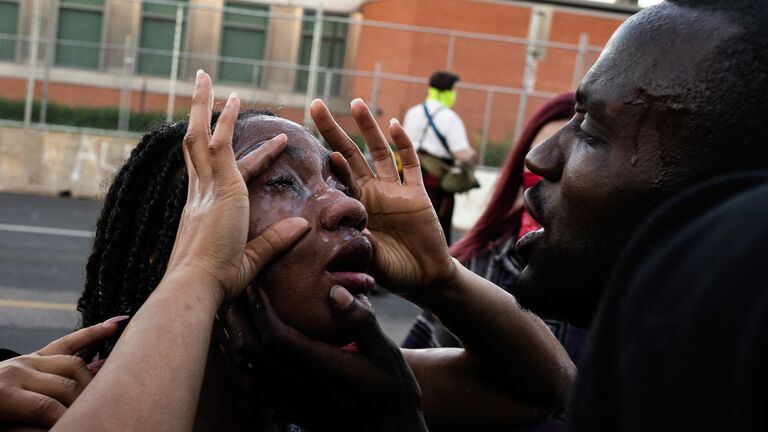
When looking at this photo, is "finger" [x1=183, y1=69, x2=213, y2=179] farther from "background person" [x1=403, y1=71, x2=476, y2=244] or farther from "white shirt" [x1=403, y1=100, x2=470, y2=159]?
"white shirt" [x1=403, y1=100, x2=470, y2=159]

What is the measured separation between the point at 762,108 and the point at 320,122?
4.04 ft

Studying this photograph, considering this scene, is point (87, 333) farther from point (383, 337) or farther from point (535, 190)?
point (535, 190)

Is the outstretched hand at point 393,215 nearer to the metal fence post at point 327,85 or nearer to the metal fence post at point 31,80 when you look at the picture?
the metal fence post at point 327,85

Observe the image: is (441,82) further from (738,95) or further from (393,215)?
(738,95)

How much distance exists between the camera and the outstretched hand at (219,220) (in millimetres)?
1635

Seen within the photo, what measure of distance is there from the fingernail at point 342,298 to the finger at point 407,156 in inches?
20.8

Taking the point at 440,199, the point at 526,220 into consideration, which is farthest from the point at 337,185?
the point at 440,199

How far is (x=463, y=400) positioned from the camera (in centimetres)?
234

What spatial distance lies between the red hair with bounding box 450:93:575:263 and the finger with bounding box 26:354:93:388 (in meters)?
1.84

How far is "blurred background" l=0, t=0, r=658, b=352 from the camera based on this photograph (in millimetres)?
10685

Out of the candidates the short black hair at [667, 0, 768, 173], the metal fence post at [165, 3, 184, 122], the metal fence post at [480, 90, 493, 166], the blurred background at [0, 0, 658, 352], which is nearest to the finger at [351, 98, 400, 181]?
the short black hair at [667, 0, 768, 173]

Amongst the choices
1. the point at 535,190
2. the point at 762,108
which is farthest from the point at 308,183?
the point at 762,108

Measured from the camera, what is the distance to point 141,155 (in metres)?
2.25

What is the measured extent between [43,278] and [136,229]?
7.00 metres
